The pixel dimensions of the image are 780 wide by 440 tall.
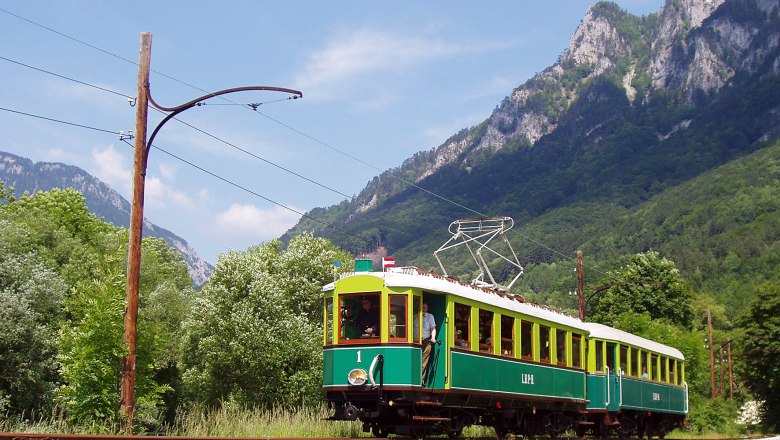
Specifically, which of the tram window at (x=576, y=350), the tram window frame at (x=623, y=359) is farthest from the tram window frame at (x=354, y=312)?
the tram window frame at (x=623, y=359)

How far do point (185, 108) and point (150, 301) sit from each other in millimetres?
36352

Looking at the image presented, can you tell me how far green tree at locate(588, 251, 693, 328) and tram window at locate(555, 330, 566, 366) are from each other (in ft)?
226

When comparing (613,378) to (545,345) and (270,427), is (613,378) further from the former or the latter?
(270,427)

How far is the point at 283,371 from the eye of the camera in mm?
41500

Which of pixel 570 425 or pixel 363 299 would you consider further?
pixel 570 425

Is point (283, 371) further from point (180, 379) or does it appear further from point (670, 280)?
point (670, 280)

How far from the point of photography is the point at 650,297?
96.1 meters

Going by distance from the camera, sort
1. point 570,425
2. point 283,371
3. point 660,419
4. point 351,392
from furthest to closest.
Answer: point 283,371 → point 660,419 → point 570,425 → point 351,392

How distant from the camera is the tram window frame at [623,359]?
100ft

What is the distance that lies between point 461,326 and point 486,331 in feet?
4.36

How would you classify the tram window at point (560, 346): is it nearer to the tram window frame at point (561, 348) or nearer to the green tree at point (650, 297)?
the tram window frame at point (561, 348)

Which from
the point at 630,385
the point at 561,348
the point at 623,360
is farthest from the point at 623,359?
the point at 561,348

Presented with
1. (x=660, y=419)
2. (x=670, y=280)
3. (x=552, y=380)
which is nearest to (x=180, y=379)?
(x=660, y=419)

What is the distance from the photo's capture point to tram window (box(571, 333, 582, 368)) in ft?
87.6
